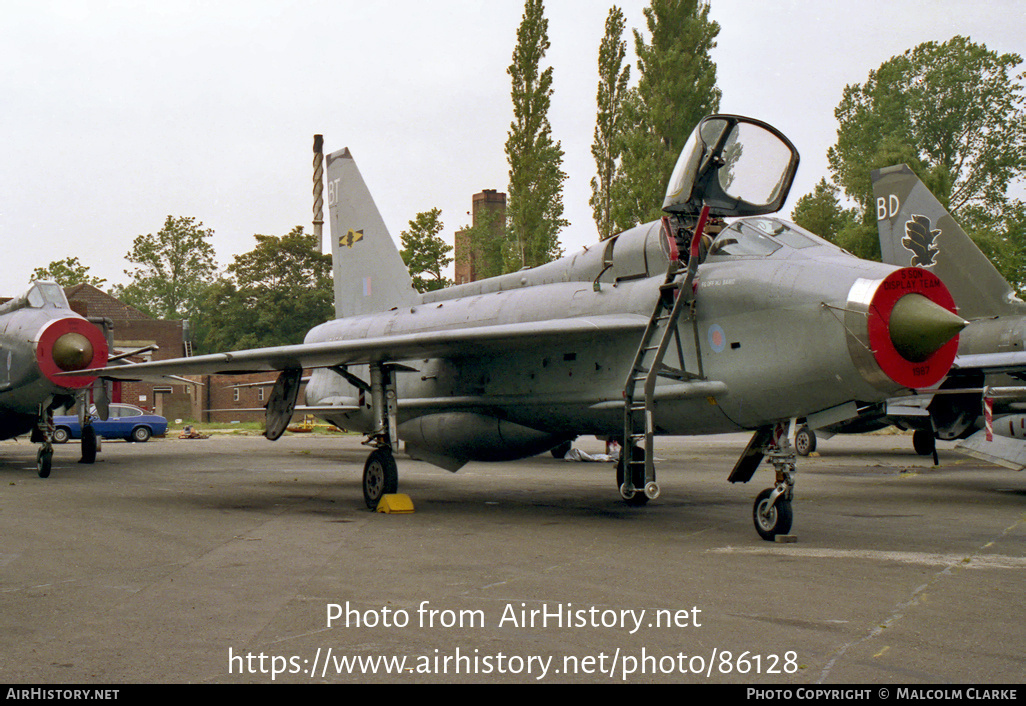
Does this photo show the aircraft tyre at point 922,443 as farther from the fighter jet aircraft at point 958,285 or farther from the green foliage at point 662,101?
the green foliage at point 662,101

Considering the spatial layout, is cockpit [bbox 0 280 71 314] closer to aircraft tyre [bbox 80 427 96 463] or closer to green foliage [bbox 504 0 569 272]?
aircraft tyre [bbox 80 427 96 463]

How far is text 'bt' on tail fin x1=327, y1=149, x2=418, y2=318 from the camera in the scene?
1391 centimetres

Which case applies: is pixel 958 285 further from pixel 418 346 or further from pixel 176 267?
pixel 176 267

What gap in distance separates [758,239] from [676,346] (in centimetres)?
130

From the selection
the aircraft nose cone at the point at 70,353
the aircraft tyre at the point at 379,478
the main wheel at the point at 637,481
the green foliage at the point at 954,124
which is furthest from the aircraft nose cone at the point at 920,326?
the green foliage at the point at 954,124

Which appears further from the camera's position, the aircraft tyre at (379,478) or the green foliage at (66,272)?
the green foliage at (66,272)

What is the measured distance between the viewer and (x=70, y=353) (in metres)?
14.3

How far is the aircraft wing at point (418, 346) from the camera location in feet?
27.8

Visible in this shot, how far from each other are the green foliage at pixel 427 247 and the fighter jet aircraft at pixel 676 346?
4624 cm

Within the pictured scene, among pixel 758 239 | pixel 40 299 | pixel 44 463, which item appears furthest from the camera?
pixel 40 299

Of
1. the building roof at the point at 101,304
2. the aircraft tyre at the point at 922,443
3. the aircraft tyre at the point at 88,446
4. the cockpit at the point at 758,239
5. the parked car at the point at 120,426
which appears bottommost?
the aircraft tyre at the point at 922,443

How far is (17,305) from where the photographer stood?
1559 cm

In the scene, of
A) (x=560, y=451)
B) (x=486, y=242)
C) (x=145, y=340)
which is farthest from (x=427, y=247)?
(x=560, y=451)

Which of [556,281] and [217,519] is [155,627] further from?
[556,281]
